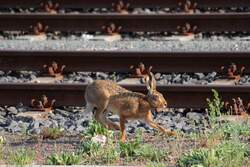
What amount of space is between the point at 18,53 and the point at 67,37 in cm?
220

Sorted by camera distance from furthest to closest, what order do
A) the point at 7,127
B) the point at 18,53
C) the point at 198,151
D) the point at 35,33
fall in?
the point at 35,33, the point at 18,53, the point at 7,127, the point at 198,151

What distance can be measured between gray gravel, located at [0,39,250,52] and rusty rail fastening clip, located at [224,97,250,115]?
194 centimetres

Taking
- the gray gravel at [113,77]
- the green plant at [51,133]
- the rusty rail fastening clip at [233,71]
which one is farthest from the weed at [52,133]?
the rusty rail fastening clip at [233,71]

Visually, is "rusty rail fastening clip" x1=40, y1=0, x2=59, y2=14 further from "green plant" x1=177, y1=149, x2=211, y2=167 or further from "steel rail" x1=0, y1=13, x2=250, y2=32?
"green plant" x1=177, y1=149, x2=211, y2=167

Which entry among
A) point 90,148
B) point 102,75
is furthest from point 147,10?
point 90,148

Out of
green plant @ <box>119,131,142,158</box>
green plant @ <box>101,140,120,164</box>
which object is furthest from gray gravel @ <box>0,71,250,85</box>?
green plant @ <box>101,140,120,164</box>

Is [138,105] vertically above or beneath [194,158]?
above

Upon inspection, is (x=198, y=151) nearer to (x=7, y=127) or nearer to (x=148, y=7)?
(x=7, y=127)

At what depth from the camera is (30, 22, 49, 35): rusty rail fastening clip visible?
12664 millimetres

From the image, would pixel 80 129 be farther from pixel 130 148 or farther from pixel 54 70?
pixel 54 70

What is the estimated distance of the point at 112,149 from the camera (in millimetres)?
6996

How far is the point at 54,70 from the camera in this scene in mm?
10555

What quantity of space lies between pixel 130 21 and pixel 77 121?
373cm

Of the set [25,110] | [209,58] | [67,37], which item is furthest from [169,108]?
[67,37]
